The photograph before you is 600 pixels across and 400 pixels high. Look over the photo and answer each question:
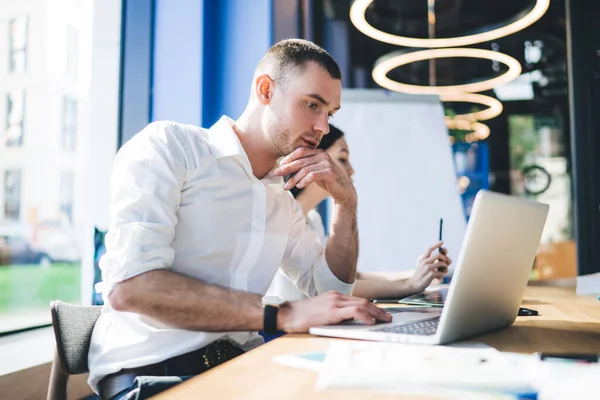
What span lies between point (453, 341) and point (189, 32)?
7.32ft

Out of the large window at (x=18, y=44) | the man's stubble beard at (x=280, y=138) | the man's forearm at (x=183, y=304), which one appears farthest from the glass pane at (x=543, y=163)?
the man's forearm at (x=183, y=304)

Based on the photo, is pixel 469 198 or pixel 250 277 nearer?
pixel 250 277

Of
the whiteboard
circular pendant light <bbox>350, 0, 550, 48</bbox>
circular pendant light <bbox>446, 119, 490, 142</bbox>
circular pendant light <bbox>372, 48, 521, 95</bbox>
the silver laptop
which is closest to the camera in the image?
the silver laptop

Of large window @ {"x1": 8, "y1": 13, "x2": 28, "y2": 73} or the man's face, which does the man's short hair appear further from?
large window @ {"x1": 8, "y1": 13, "x2": 28, "y2": 73}

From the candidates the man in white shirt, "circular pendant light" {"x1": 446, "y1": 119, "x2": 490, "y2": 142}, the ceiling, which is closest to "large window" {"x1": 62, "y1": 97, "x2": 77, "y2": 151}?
the man in white shirt

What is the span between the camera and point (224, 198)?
4.88 ft

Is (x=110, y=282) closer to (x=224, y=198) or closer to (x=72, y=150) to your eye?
(x=224, y=198)

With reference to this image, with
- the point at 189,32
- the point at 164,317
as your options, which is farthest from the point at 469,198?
the point at 164,317

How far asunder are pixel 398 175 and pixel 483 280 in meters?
2.80

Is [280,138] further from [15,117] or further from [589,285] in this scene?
[589,285]

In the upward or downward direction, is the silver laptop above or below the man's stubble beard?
below

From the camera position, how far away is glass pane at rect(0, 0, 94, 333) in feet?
6.59

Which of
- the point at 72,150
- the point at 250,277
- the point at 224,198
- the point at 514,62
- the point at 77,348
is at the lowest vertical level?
the point at 77,348

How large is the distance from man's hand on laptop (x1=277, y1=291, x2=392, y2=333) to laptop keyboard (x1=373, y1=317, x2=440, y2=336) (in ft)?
0.21
